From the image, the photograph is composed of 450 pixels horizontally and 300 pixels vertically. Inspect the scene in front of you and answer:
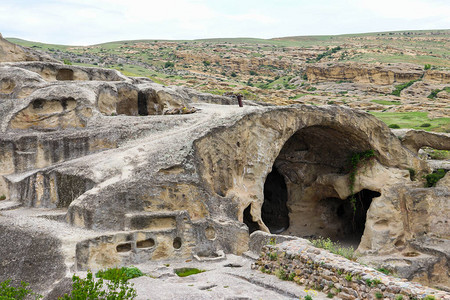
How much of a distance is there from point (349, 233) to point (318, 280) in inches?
523

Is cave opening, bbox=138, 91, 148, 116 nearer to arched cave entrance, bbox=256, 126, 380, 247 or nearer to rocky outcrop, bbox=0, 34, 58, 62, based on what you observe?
arched cave entrance, bbox=256, 126, 380, 247

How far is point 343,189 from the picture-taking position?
64.4 feet

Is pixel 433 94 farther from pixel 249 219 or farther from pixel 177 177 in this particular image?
pixel 177 177

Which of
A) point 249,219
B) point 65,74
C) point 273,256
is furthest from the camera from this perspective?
point 65,74

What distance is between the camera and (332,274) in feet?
28.7

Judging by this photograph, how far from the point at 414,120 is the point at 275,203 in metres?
22.5

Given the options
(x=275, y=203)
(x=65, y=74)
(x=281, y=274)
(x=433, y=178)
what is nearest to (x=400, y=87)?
(x=433, y=178)

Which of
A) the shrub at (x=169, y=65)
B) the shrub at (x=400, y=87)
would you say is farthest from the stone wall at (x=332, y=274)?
the shrub at (x=169, y=65)

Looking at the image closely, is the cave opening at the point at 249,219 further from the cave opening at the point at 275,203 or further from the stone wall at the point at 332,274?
the cave opening at the point at 275,203

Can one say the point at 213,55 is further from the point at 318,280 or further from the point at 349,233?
the point at 318,280

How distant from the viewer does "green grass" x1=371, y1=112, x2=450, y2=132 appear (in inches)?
1373

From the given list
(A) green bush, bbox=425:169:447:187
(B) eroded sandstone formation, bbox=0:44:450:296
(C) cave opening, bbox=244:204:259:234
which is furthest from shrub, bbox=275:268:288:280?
(A) green bush, bbox=425:169:447:187

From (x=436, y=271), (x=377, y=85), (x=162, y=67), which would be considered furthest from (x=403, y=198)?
(x=162, y=67)

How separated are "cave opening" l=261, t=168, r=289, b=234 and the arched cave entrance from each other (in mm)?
55
